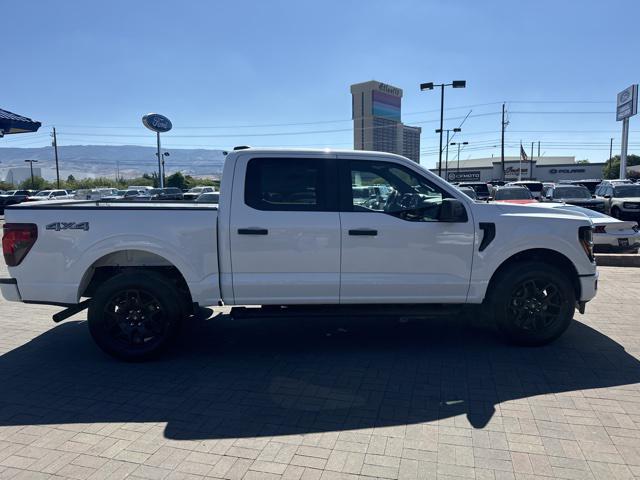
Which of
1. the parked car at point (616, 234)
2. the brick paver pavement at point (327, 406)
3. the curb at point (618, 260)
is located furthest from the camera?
the parked car at point (616, 234)

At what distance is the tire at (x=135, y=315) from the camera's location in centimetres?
456

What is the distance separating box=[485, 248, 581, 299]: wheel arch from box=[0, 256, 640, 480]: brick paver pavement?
28.2 inches

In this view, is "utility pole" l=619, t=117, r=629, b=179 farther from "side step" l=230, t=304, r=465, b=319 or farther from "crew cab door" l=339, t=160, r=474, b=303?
"side step" l=230, t=304, r=465, b=319

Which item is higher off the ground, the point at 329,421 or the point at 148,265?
the point at 148,265

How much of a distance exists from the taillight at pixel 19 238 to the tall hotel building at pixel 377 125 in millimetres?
65925

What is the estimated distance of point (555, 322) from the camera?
4.89 metres

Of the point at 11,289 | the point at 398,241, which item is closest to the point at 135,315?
the point at 11,289

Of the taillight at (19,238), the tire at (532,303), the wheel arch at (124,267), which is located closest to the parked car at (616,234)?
the tire at (532,303)

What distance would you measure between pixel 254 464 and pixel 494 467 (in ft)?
4.92

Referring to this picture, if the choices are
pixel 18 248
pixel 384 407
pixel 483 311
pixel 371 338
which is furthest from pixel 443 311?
pixel 18 248

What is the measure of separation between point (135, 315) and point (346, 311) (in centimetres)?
212

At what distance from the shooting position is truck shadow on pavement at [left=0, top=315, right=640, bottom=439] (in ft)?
11.8

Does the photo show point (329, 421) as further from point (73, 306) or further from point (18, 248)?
point (18, 248)

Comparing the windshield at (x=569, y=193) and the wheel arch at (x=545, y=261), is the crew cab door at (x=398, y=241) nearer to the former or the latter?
the wheel arch at (x=545, y=261)
